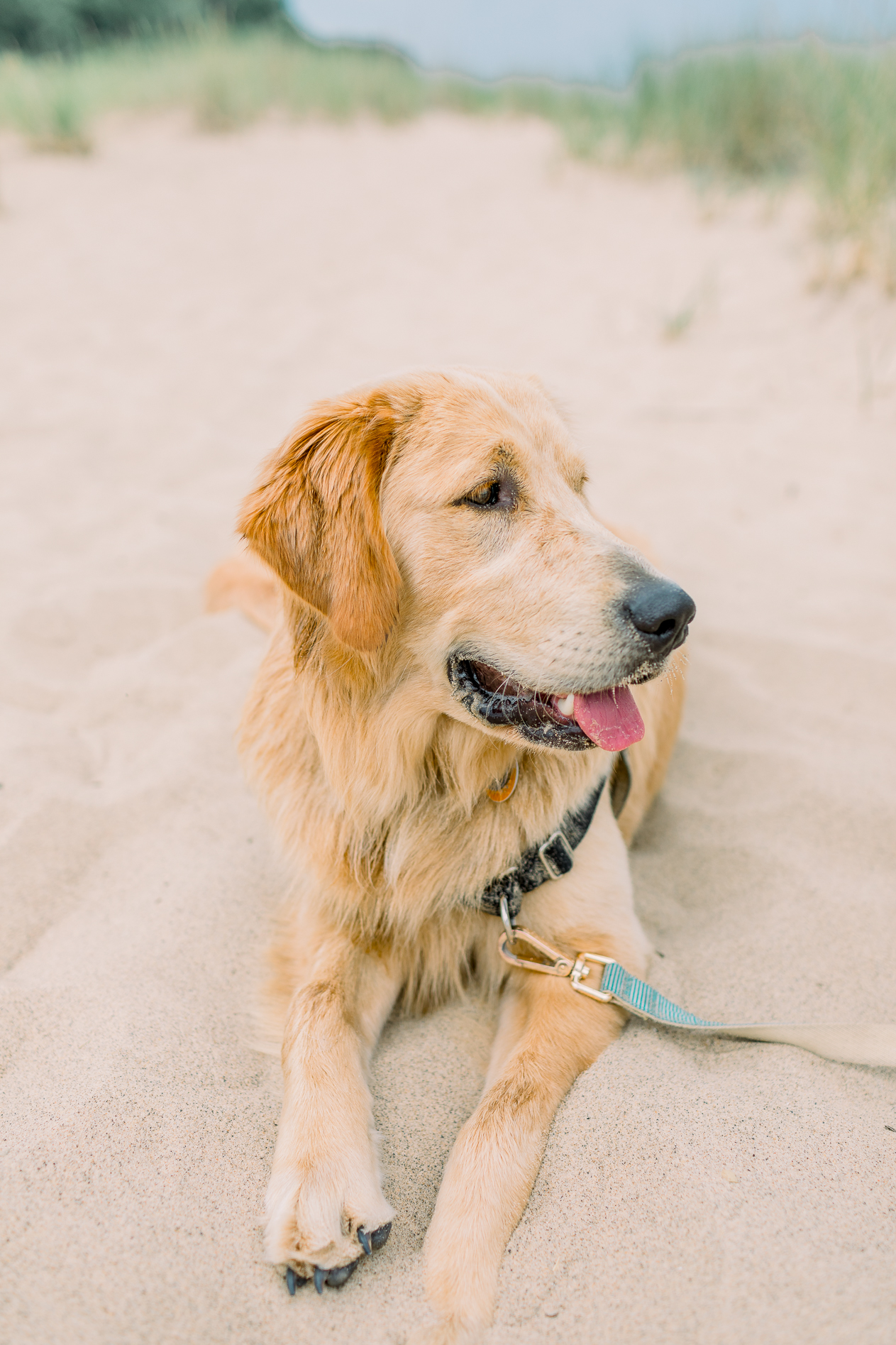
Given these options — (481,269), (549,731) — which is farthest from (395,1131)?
(481,269)

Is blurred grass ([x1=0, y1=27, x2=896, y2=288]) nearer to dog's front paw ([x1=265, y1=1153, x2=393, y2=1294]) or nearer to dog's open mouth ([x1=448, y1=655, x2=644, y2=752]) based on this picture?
dog's open mouth ([x1=448, y1=655, x2=644, y2=752])

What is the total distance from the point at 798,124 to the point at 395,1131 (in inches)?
387

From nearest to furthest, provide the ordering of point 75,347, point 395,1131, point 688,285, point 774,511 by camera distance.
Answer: point 395,1131
point 774,511
point 75,347
point 688,285

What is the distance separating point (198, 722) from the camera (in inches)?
131

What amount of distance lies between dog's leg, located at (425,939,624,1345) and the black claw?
0.50 feet

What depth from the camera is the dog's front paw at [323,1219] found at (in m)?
1.64

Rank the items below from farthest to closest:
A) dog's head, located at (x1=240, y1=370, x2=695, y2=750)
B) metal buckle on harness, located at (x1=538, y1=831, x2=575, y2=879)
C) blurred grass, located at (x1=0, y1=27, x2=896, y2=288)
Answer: blurred grass, located at (x1=0, y1=27, x2=896, y2=288), metal buckle on harness, located at (x1=538, y1=831, x2=575, y2=879), dog's head, located at (x1=240, y1=370, x2=695, y2=750)

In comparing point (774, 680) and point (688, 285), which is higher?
point (688, 285)

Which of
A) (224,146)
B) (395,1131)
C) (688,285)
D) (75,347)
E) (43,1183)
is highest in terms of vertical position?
(224,146)

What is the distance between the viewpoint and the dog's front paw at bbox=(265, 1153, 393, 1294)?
1.64m

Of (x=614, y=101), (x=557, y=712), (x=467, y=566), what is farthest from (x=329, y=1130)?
(x=614, y=101)

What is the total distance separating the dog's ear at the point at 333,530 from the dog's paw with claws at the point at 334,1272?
1.20 metres

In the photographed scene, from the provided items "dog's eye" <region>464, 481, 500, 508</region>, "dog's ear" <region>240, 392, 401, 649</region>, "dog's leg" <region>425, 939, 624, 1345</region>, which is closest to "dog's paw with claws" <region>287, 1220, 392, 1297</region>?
"dog's leg" <region>425, 939, 624, 1345</region>

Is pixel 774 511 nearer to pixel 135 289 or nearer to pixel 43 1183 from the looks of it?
pixel 43 1183
